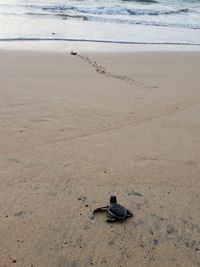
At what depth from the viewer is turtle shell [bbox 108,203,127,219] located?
8.79ft

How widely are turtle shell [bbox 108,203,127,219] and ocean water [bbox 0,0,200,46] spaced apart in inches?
273

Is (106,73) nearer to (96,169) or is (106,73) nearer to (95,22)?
(96,169)

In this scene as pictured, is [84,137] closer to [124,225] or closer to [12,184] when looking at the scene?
[12,184]

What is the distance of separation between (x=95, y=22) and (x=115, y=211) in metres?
10.7

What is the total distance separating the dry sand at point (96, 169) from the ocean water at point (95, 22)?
4.15 meters

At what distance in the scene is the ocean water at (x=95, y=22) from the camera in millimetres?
9859

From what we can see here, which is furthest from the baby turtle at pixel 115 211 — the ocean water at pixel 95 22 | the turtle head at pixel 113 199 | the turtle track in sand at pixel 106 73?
the ocean water at pixel 95 22

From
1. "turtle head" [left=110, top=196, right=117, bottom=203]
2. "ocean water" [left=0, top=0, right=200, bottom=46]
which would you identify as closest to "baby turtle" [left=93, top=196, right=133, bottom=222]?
"turtle head" [left=110, top=196, right=117, bottom=203]

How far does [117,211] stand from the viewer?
106 inches

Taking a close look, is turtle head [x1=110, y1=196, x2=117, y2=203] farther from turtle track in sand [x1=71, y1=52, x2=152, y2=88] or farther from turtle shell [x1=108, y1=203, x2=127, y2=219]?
turtle track in sand [x1=71, y1=52, x2=152, y2=88]

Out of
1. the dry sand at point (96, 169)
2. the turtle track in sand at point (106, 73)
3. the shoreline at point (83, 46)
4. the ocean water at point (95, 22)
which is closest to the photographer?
the dry sand at point (96, 169)

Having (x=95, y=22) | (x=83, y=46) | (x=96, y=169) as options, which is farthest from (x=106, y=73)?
(x=95, y=22)

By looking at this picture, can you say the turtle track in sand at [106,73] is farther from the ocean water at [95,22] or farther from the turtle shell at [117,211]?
the turtle shell at [117,211]

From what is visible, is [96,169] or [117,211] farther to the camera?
[96,169]
